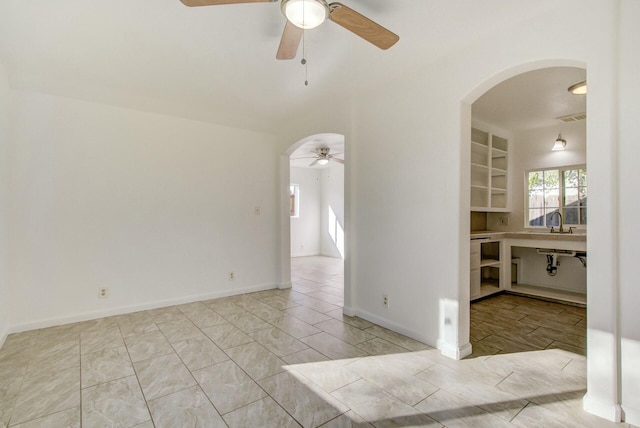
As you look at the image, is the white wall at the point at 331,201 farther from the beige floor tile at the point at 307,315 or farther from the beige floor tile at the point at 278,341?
the beige floor tile at the point at 278,341

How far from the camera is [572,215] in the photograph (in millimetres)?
4668

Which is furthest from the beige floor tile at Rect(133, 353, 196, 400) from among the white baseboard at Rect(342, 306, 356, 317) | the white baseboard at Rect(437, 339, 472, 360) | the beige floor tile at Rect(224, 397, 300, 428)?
the white baseboard at Rect(437, 339, 472, 360)

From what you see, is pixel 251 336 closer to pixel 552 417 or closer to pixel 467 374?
pixel 467 374

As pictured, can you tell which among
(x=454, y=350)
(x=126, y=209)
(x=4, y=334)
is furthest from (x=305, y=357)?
(x=4, y=334)

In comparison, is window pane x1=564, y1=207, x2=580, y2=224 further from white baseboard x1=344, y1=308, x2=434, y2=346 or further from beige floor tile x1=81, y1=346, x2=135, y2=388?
beige floor tile x1=81, y1=346, x2=135, y2=388

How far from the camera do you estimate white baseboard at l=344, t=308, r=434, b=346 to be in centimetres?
282

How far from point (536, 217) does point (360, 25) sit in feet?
15.4

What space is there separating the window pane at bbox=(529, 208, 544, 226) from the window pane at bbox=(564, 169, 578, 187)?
1.72 ft

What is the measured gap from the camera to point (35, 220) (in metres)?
3.22

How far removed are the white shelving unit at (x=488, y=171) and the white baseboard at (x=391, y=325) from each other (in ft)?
7.34

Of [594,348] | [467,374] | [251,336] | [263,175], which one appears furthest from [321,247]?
[594,348]

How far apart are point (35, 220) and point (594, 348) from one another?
190 inches

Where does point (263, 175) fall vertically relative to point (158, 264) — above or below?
above

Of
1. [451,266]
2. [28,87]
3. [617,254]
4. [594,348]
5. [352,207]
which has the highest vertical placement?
[28,87]
